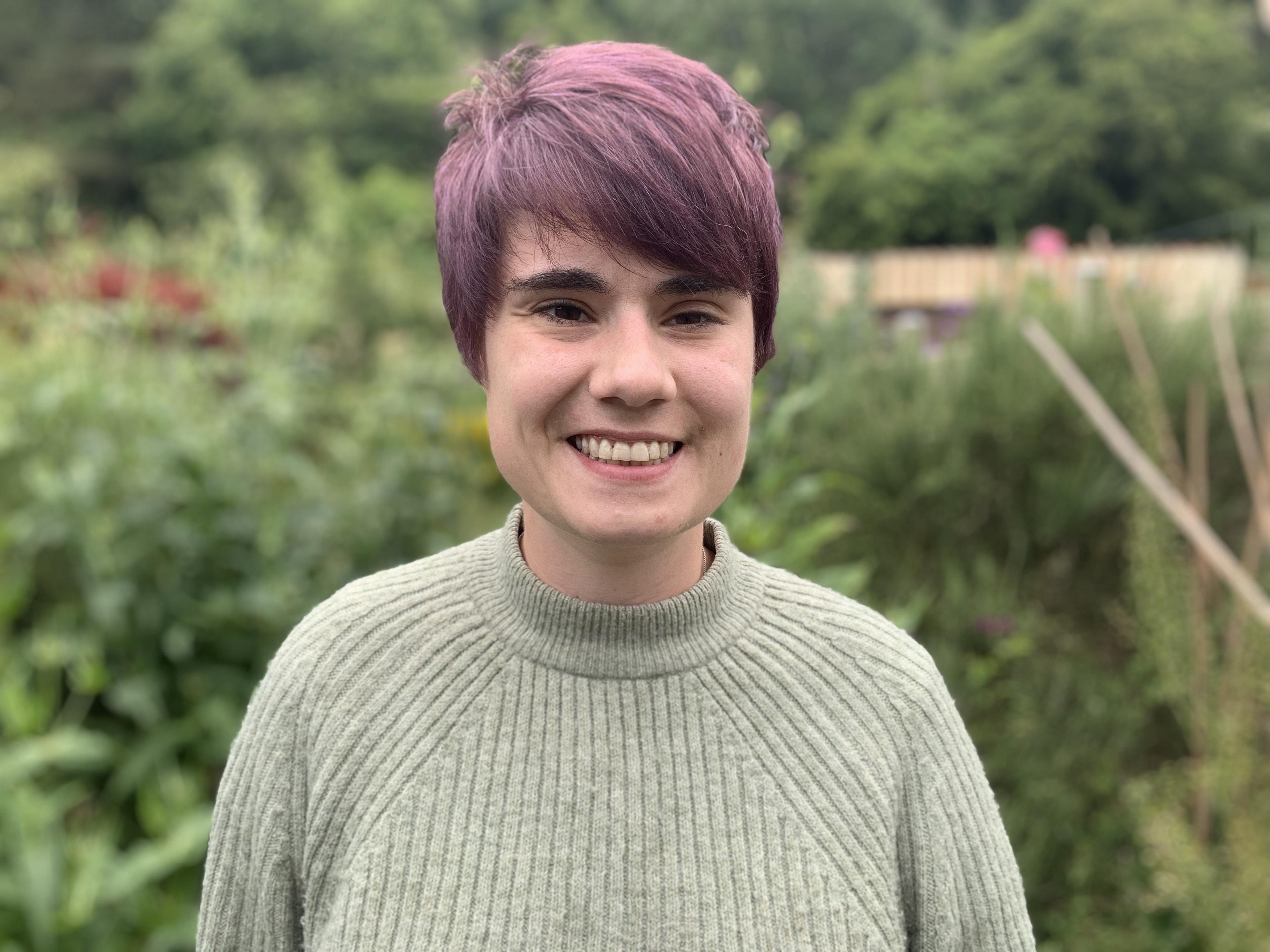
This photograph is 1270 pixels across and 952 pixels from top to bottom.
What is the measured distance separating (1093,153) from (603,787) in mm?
27128

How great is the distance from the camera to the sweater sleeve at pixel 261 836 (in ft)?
3.80

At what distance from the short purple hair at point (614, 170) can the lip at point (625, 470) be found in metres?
0.16

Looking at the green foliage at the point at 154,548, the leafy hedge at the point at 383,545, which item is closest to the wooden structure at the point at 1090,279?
the leafy hedge at the point at 383,545

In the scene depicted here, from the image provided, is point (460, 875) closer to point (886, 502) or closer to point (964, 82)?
point (886, 502)

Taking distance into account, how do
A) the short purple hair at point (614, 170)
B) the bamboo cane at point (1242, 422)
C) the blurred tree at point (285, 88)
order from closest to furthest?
the short purple hair at point (614, 170), the bamboo cane at point (1242, 422), the blurred tree at point (285, 88)

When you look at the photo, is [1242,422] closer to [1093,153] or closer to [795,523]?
[795,523]

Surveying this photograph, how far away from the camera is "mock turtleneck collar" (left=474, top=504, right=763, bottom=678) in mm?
1153

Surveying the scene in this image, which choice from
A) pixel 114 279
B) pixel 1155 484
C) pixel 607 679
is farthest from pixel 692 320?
pixel 114 279

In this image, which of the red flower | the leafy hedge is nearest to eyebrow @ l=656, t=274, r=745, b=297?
the leafy hedge

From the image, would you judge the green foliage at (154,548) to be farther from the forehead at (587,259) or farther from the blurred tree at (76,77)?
the blurred tree at (76,77)

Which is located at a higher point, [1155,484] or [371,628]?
[1155,484]

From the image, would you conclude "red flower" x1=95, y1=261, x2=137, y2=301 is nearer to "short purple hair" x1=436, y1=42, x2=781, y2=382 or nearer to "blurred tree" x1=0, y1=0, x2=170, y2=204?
"short purple hair" x1=436, y1=42, x2=781, y2=382

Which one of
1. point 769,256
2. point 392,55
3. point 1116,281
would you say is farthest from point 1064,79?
point 769,256

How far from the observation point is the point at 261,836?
1.16 metres
